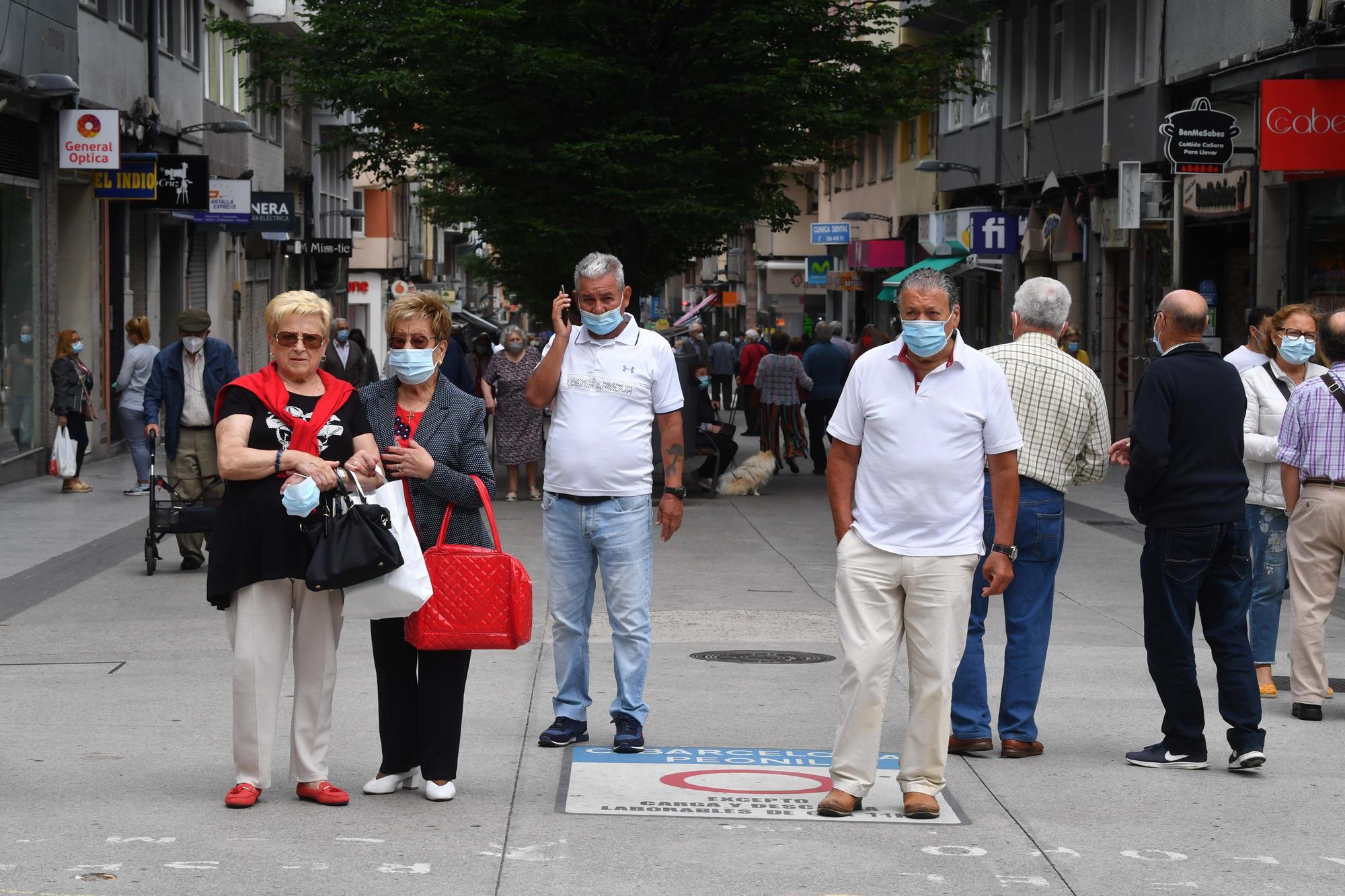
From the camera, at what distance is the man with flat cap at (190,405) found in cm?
1351

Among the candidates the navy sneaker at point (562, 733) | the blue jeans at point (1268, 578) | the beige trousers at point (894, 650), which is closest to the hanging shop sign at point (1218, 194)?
the blue jeans at point (1268, 578)

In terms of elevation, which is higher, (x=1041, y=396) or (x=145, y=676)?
(x=1041, y=396)

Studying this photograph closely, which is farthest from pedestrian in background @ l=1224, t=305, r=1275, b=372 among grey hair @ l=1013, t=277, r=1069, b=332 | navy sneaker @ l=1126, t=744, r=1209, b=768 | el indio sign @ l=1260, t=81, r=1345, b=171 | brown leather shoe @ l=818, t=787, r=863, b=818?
el indio sign @ l=1260, t=81, r=1345, b=171

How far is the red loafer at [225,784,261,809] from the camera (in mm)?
6227

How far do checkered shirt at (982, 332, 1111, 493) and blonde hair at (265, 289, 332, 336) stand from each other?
265 centimetres

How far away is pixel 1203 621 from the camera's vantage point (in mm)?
7488

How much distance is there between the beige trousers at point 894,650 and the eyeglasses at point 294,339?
185 centimetres

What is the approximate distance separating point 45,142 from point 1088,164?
49.0 ft

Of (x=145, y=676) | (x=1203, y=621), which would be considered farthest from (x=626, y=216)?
(x=1203, y=621)

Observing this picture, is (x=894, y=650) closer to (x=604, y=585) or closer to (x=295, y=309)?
(x=604, y=585)

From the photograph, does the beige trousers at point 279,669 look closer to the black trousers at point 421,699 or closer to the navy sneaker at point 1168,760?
the black trousers at point 421,699

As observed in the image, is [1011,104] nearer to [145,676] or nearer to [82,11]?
[82,11]

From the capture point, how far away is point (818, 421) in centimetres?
2397

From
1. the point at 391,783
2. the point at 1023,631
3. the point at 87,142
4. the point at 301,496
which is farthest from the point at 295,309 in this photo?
the point at 87,142
